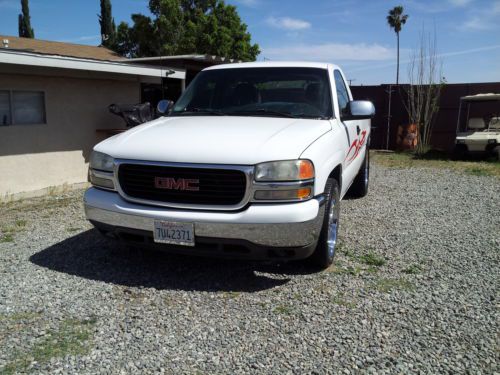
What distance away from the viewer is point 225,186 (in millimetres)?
3400

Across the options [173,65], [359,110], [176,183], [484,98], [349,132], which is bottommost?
[176,183]

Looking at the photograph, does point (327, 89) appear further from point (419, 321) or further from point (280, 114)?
point (419, 321)

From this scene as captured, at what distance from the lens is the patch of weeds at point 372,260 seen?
4.34 m

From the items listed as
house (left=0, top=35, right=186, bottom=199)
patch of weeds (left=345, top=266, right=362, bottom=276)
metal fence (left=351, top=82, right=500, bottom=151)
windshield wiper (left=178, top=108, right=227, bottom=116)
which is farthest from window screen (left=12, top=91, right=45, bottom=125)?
Result: metal fence (left=351, top=82, right=500, bottom=151)

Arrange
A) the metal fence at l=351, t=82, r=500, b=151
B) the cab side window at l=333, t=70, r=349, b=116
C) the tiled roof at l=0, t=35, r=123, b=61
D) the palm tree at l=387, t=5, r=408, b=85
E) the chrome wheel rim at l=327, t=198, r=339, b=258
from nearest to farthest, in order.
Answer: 1. the chrome wheel rim at l=327, t=198, r=339, b=258
2. the cab side window at l=333, t=70, r=349, b=116
3. the tiled roof at l=0, t=35, r=123, b=61
4. the metal fence at l=351, t=82, r=500, b=151
5. the palm tree at l=387, t=5, r=408, b=85

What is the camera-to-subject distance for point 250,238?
3340 millimetres

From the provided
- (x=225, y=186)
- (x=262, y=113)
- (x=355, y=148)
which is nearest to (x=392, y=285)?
(x=225, y=186)

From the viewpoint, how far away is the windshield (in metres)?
4.55

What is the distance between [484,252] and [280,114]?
2.61m

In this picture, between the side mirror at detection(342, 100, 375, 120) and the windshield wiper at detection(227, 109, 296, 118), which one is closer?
the windshield wiper at detection(227, 109, 296, 118)

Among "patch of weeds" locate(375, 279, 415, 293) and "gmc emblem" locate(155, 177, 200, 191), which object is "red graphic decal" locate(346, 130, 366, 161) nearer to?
"patch of weeds" locate(375, 279, 415, 293)

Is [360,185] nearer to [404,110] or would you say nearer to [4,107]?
[4,107]

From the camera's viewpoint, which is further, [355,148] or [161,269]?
[355,148]

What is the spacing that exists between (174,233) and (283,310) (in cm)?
102
